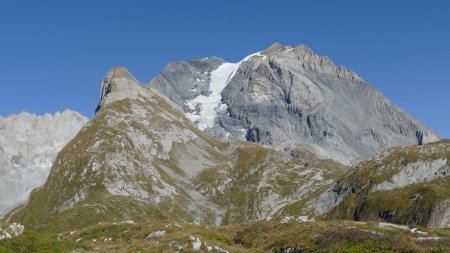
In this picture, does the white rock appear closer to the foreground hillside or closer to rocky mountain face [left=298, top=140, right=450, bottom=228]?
the foreground hillside

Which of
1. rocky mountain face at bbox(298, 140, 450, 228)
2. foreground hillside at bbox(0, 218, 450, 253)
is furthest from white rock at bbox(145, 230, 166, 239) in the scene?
rocky mountain face at bbox(298, 140, 450, 228)

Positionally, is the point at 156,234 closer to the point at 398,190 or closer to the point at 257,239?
the point at 257,239

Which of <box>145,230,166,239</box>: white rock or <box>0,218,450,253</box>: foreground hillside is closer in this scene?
<box>0,218,450,253</box>: foreground hillside

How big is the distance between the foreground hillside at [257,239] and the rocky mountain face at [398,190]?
316ft

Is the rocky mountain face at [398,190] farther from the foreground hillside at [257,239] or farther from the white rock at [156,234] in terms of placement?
the white rock at [156,234]

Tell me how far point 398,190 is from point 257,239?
439 ft

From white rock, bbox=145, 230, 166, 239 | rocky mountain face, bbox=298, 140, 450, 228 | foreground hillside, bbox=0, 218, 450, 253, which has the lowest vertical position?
foreground hillside, bbox=0, 218, 450, 253

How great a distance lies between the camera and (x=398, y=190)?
166 m

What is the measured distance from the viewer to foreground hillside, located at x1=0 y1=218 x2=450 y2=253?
1392 inches

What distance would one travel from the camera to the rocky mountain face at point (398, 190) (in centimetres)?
13850

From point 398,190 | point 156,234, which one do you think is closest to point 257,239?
point 156,234

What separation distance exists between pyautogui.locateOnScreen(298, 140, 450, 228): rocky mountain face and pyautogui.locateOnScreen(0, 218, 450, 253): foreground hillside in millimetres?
96323

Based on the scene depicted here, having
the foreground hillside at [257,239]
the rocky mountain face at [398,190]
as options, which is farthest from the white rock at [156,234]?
the rocky mountain face at [398,190]

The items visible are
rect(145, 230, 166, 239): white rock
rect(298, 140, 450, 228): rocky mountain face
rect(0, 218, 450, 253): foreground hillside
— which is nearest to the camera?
rect(0, 218, 450, 253): foreground hillside
